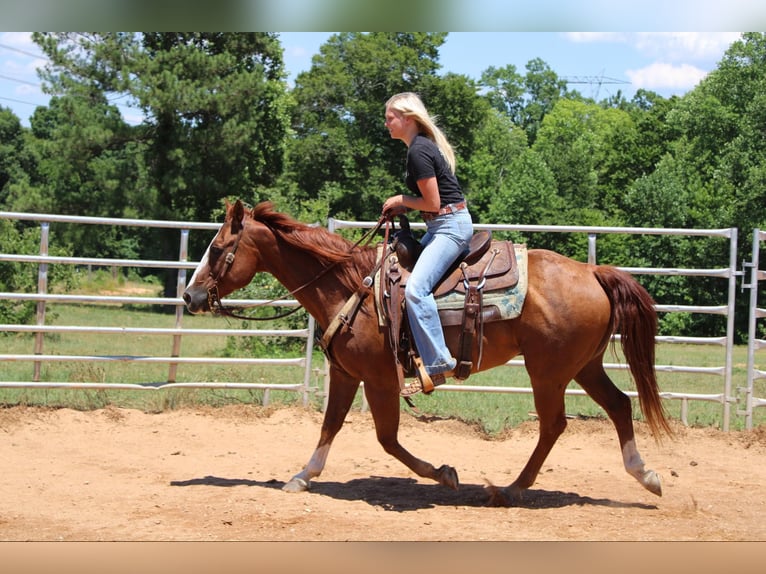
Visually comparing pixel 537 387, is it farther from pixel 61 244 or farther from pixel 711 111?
pixel 711 111

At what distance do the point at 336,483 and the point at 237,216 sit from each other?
2179 mm

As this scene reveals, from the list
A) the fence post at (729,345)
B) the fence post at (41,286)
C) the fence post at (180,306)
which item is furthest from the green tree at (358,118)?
the fence post at (729,345)

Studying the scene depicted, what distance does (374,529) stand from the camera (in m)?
4.87

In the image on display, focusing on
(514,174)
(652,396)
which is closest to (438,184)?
(652,396)

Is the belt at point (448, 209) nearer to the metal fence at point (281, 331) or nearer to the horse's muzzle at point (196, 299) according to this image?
the horse's muzzle at point (196, 299)

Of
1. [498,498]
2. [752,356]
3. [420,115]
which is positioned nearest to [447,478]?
[498,498]

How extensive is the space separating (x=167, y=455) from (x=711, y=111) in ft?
110

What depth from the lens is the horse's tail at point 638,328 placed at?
5719 millimetres

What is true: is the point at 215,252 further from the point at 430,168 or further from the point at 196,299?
the point at 430,168

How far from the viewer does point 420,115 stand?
539 centimetres

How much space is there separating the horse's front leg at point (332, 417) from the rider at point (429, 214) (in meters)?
0.66

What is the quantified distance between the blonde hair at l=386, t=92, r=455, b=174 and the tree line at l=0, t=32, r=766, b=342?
1636cm

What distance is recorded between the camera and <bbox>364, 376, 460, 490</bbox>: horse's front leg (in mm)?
5625

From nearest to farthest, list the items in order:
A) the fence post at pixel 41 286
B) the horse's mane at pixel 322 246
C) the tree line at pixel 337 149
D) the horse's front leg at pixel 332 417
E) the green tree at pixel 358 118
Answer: the horse's mane at pixel 322 246 < the horse's front leg at pixel 332 417 < the fence post at pixel 41 286 < the tree line at pixel 337 149 < the green tree at pixel 358 118
